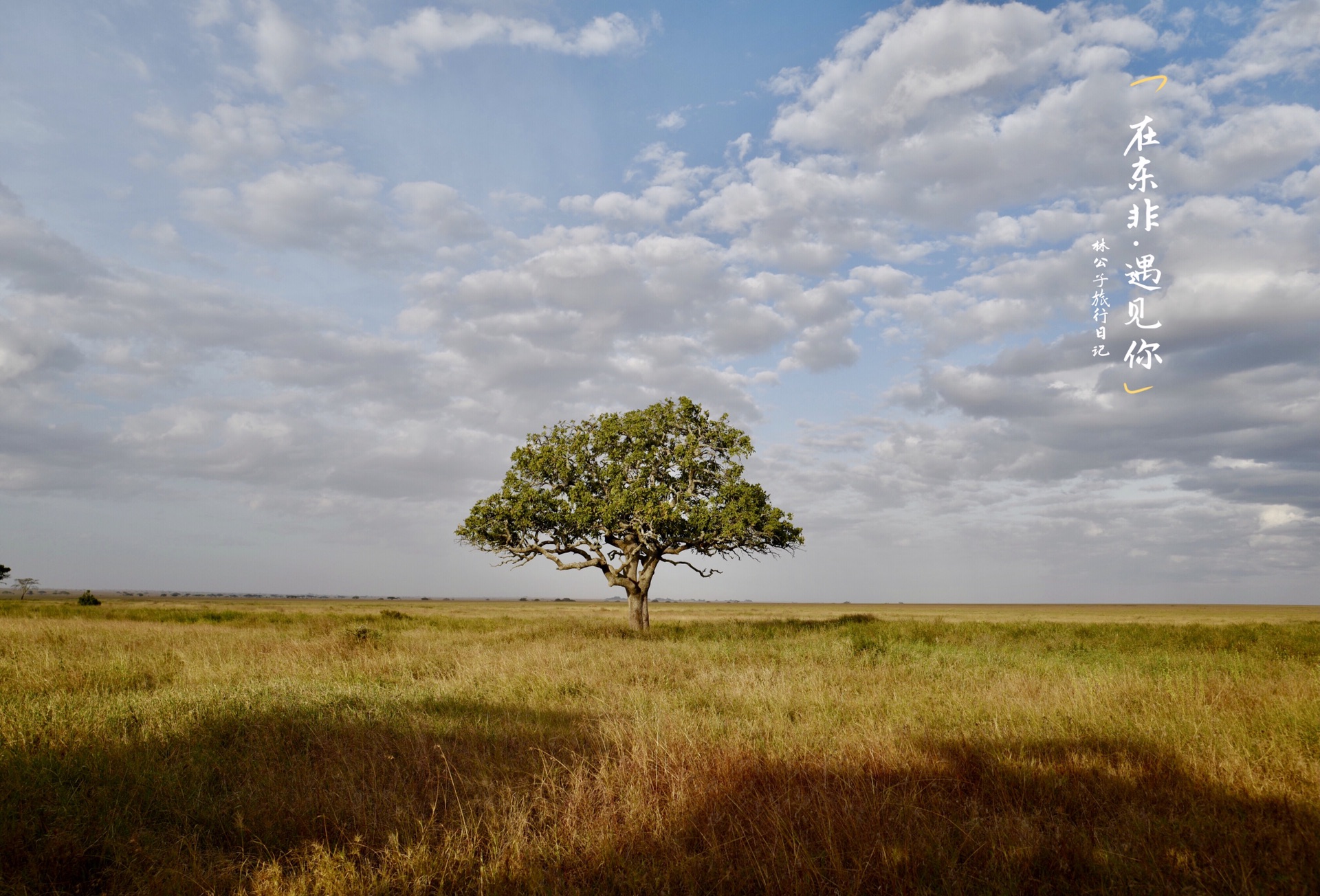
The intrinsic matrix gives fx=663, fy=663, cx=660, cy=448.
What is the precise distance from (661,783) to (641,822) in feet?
2.69

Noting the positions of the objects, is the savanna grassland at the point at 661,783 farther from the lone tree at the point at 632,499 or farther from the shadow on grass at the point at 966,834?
the lone tree at the point at 632,499

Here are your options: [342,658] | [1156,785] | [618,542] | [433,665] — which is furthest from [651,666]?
[618,542]

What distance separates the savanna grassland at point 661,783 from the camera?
456cm

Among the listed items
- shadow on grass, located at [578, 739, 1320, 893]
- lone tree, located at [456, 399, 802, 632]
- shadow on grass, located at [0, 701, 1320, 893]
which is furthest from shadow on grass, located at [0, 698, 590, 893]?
lone tree, located at [456, 399, 802, 632]

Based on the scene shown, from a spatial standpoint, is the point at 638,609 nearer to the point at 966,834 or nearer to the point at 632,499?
the point at 632,499

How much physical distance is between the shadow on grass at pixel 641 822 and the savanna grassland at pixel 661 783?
29 millimetres

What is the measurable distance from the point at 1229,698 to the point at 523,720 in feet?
33.9

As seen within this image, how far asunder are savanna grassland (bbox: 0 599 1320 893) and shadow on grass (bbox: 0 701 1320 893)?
0.03 m

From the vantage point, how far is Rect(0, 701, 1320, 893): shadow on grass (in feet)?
14.7

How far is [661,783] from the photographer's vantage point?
19.9ft

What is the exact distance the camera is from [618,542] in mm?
28844

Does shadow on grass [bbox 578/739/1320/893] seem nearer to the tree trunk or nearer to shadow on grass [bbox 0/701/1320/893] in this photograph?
shadow on grass [bbox 0/701/1320/893]

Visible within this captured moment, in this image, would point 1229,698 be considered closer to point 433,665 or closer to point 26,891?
point 26,891

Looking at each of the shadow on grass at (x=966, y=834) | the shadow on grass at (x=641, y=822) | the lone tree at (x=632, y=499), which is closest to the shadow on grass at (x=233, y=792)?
the shadow on grass at (x=641, y=822)
